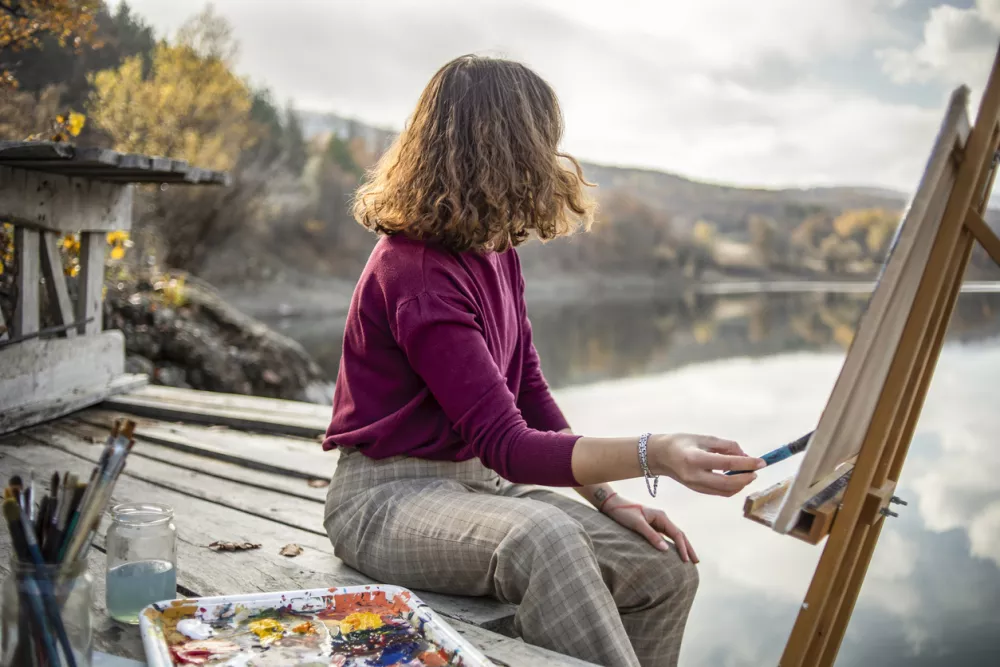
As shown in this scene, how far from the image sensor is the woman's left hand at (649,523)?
74.7 inches

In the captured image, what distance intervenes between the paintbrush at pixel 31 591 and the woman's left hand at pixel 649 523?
3.87ft

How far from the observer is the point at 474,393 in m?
1.65

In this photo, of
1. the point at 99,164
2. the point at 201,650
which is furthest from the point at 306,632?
the point at 99,164

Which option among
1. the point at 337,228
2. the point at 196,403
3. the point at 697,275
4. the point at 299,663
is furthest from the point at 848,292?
the point at 299,663

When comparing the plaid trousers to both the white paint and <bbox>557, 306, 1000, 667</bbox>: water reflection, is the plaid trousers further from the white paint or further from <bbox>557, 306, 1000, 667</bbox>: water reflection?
<bbox>557, 306, 1000, 667</bbox>: water reflection

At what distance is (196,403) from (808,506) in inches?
134

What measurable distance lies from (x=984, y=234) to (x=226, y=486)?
2279mm

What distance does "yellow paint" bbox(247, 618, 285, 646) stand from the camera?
139 cm

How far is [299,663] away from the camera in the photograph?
132 cm

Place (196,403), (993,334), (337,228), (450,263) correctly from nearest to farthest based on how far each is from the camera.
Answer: (450,263) < (196,403) < (993,334) < (337,228)

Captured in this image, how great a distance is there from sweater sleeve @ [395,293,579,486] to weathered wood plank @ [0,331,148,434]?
2399mm

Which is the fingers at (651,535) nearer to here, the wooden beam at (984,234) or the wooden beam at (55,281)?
the wooden beam at (984,234)

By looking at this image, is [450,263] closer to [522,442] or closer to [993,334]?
[522,442]

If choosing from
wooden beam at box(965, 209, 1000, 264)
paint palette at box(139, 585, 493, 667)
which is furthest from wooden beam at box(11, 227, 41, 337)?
wooden beam at box(965, 209, 1000, 264)
